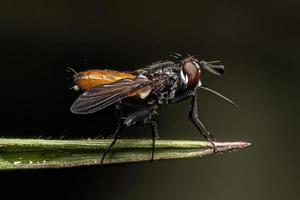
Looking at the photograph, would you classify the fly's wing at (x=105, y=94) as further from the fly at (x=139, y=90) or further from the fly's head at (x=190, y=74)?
the fly's head at (x=190, y=74)

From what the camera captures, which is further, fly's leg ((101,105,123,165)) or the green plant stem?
fly's leg ((101,105,123,165))

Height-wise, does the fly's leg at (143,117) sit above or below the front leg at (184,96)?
below

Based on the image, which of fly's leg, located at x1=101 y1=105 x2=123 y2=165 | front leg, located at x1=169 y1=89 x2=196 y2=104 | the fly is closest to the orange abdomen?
the fly

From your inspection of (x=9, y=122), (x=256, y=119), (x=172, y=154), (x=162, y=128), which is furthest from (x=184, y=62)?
(x=256, y=119)

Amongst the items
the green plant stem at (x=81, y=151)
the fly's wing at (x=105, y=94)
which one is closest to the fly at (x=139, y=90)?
the fly's wing at (x=105, y=94)

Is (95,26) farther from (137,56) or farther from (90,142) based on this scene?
(90,142)

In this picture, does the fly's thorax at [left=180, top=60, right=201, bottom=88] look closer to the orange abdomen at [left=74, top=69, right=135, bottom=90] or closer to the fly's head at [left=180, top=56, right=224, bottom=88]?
the fly's head at [left=180, top=56, right=224, bottom=88]

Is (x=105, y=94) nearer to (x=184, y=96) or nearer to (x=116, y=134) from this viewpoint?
(x=116, y=134)

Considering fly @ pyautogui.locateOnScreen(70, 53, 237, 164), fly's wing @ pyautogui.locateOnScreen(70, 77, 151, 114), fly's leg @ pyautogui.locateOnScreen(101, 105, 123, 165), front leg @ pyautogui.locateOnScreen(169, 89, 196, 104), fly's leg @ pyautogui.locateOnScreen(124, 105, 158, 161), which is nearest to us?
fly's leg @ pyautogui.locateOnScreen(101, 105, 123, 165)

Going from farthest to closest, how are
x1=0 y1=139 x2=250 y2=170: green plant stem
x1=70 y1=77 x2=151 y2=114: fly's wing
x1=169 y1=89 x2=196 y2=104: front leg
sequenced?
x1=169 y1=89 x2=196 y2=104: front leg → x1=70 y1=77 x2=151 y2=114: fly's wing → x1=0 y1=139 x2=250 y2=170: green plant stem
